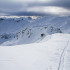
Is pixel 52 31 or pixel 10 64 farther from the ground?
pixel 10 64

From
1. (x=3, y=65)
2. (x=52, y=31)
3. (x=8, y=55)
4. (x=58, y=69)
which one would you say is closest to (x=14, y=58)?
(x=8, y=55)

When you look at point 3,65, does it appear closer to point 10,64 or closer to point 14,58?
point 10,64

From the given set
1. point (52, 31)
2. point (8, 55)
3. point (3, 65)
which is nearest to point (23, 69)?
point (3, 65)

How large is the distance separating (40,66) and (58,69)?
1309 mm

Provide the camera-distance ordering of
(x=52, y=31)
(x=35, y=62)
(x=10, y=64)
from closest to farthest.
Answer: (x=10, y=64), (x=35, y=62), (x=52, y=31)

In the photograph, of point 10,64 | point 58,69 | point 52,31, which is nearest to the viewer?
point 58,69

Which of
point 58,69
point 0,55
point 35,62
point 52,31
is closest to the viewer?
point 58,69

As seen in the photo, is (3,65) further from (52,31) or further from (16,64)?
(52,31)

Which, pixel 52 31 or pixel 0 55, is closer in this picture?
pixel 0 55

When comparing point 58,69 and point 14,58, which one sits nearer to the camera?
point 58,69

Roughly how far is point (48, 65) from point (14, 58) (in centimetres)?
260

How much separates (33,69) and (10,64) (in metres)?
1.52

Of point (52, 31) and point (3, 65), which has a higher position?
point (3, 65)

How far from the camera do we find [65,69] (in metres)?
9.76
